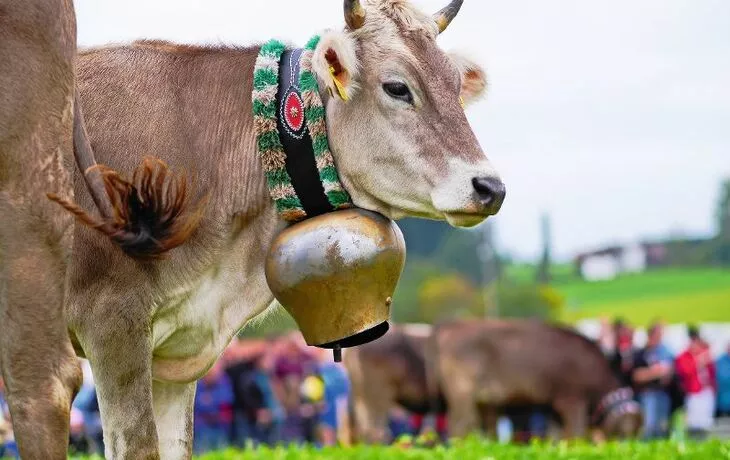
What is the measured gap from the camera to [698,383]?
20.0 metres

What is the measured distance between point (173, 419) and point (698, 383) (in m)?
15.2

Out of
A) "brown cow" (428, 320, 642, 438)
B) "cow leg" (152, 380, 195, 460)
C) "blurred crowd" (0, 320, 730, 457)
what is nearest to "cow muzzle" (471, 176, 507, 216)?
"cow leg" (152, 380, 195, 460)

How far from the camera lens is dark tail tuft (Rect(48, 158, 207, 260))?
4.94 m

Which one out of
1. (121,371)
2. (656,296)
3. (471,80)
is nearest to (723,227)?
(656,296)

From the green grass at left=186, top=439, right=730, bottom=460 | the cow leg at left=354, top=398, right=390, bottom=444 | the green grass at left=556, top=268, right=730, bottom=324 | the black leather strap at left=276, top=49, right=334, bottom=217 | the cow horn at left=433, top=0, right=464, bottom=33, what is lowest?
the green grass at left=556, top=268, right=730, bottom=324

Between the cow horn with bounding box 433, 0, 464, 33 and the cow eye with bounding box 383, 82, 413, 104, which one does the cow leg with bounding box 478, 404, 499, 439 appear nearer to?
the cow horn with bounding box 433, 0, 464, 33

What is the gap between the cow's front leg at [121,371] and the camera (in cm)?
545

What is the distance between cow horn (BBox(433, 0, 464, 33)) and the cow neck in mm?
772

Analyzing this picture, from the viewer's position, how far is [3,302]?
378 centimetres

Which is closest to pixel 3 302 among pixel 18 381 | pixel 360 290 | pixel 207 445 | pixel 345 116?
pixel 18 381

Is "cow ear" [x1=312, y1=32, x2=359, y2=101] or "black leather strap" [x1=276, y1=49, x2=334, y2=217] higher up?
"cow ear" [x1=312, y1=32, x2=359, y2=101]

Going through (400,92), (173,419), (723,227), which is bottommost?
(723,227)

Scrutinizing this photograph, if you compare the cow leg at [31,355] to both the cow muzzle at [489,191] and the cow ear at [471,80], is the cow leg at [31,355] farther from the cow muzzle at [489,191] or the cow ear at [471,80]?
the cow ear at [471,80]

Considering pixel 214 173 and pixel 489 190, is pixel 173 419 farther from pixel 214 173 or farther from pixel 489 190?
pixel 489 190
